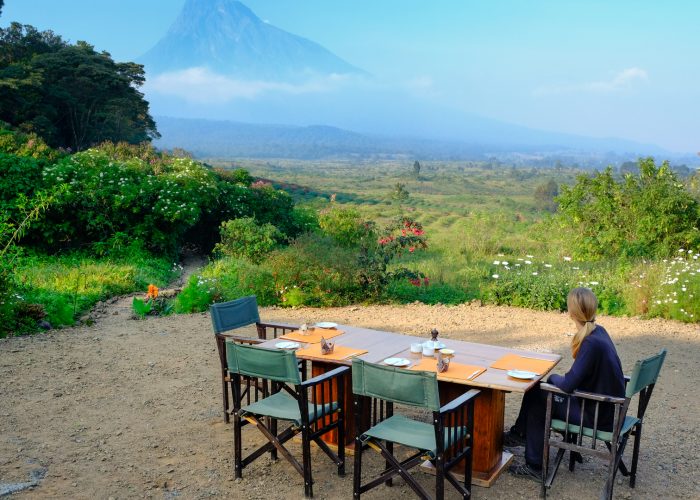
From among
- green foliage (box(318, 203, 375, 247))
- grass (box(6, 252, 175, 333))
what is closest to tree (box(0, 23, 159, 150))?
grass (box(6, 252, 175, 333))

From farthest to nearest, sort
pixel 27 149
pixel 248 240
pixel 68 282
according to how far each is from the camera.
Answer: pixel 27 149, pixel 248 240, pixel 68 282

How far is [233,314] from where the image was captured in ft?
19.0

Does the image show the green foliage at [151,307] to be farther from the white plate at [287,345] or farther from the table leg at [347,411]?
the table leg at [347,411]

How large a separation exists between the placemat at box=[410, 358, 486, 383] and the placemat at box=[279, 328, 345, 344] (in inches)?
38.2

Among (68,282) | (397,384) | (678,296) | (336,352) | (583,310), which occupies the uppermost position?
(583,310)

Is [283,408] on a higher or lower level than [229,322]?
lower

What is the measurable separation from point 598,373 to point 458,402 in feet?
2.96

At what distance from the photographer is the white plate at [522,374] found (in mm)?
4109

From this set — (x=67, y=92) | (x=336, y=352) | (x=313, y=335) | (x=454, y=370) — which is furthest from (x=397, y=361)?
(x=67, y=92)

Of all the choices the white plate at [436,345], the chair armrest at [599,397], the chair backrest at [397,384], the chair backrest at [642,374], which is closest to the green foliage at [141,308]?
the white plate at [436,345]

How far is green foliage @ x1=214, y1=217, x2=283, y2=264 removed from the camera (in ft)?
42.0

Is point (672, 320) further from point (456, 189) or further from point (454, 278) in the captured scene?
point (456, 189)

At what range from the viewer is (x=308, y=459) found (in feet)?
13.7

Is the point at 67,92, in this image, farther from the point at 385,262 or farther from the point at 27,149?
the point at 385,262
